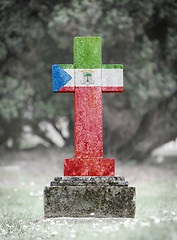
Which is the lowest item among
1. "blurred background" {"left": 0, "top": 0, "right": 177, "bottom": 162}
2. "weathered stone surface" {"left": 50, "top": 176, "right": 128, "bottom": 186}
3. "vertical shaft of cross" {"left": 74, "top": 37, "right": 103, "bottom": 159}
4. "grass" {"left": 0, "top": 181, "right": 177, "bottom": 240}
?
"grass" {"left": 0, "top": 181, "right": 177, "bottom": 240}

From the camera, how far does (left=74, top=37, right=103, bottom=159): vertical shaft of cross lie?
15.2ft

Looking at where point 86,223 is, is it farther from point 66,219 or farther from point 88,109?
point 88,109

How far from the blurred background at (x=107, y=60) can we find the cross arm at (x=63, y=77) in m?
4.63

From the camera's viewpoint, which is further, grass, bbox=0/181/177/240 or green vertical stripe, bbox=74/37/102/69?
green vertical stripe, bbox=74/37/102/69

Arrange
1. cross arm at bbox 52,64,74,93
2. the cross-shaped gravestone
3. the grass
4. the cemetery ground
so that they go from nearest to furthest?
the grass < the cemetery ground < the cross-shaped gravestone < cross arm at bbox 52,64,74,93

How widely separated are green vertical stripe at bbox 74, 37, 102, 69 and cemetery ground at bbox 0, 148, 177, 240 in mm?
2025

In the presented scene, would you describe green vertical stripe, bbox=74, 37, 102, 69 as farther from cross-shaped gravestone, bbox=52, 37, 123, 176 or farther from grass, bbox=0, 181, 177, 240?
grass, bbox=0, 181, 177, 240

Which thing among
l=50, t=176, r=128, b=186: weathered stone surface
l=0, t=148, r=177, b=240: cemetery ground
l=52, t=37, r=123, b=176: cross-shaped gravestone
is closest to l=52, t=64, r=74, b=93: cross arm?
l=52, t=37, r=123, b=176: cross-shaped gravestone

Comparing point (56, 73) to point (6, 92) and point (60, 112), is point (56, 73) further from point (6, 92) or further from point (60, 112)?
point (60, 112)

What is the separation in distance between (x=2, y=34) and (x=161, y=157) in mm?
7828

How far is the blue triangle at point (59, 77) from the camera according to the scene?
472 centimetres

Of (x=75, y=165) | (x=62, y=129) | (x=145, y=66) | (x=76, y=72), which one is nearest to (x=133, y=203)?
(x=75, y=165)

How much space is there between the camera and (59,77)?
4746 millimetres

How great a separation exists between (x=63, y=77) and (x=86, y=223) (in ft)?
6.54
